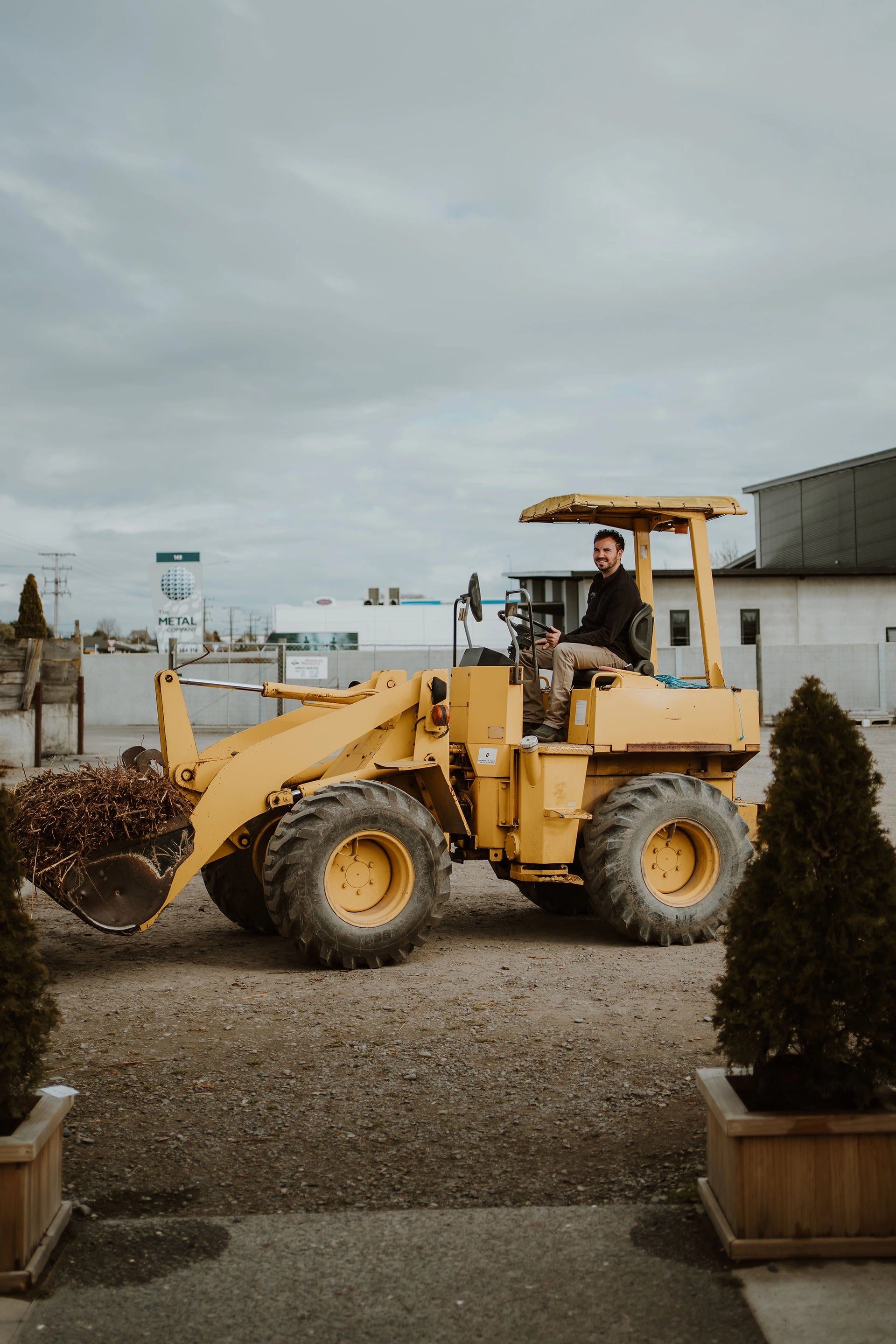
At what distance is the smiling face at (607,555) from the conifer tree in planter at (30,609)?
101 ft

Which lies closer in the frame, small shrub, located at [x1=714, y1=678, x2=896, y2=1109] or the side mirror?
small shrub, located at [x1=714, y1=678, x2=896, y2=1109]

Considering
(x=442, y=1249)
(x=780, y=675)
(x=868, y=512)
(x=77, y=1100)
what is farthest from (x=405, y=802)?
(x=868, y=512)

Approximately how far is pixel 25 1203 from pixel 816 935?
2297 mm

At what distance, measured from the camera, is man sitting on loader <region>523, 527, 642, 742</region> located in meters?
8.01

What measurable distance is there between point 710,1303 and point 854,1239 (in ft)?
1.58

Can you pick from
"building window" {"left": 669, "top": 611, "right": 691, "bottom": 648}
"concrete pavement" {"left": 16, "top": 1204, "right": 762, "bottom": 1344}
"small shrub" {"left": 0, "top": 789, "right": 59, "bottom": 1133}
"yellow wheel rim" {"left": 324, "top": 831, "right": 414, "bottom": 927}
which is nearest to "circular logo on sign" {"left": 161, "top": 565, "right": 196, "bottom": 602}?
"building window" {"left": 669, "top": 611, "right": 691, "bottom": 648}

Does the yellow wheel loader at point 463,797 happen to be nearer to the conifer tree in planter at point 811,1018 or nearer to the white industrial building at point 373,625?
the conifer tree in planter at point 811,1018

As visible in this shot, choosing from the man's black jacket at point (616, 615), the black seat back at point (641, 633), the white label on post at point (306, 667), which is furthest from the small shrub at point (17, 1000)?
the white label on post at point (306, 667)

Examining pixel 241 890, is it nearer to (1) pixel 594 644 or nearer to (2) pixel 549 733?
(2) pixel 549 733

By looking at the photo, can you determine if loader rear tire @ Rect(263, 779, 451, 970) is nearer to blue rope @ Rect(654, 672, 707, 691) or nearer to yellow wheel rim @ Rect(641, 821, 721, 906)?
yellow wheel rim @ Rect(641, 821, 721, 906)

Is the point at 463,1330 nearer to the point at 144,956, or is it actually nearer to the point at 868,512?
the point at 144,956

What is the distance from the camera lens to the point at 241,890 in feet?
26.9

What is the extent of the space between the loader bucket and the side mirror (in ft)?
7.31

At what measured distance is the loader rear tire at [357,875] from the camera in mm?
6832
